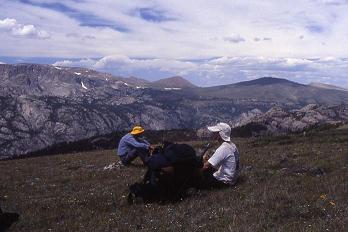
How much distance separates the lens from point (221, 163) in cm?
1736

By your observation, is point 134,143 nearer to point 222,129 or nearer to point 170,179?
point 222,129

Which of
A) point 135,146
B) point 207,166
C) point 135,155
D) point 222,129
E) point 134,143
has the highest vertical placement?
point 222,129

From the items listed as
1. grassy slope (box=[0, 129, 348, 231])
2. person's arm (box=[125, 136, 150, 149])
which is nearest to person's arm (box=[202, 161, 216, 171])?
grassy slope (box=[0, 129, 348, 231])

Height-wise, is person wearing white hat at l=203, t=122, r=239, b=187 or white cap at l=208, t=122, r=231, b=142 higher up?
white cap at l=208, t=122, r=231, b=142

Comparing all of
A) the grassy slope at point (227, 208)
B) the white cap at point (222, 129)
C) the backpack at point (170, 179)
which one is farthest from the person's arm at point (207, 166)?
the backpack at point (170, 179)

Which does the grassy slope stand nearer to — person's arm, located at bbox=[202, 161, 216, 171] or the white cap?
person's arm, located at bbox=[202, 161, 216, 171]

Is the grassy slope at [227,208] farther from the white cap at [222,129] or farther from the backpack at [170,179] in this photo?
the white cap at [222,129]

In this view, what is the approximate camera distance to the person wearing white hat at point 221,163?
17.0 meters

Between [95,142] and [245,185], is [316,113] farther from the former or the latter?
[245,185]

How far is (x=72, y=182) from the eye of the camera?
2620 centimetres

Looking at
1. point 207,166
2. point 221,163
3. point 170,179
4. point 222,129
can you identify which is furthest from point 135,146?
point 170,179

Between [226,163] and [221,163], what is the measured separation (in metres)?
0.18

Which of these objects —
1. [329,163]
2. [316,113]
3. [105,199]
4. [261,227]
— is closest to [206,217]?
[261,227]

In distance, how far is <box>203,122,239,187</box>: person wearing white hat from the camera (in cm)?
1697
